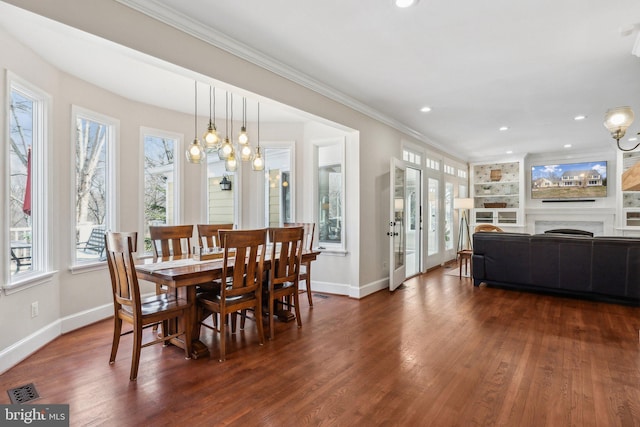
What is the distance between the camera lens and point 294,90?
3648mm

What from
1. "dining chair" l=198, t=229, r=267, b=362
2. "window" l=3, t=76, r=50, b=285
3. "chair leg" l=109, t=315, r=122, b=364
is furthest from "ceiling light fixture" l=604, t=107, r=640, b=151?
"window" l=3, t=76, r=50, b=285

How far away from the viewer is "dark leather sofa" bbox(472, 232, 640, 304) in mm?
4352

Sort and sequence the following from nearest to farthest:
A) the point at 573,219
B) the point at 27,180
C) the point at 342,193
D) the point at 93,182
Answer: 1. the point at 27,180
2. the point at 93,182
3. the point at 342,193
4. the point at 573,219

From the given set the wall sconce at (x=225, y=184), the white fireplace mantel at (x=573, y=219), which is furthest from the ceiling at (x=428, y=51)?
the white fireplace mantel at (x=573, y=219)

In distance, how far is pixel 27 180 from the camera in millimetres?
3055

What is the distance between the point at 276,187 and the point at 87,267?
282 cm

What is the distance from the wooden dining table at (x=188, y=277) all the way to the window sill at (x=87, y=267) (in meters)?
1.05

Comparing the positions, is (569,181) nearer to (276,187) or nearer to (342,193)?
(342,193)

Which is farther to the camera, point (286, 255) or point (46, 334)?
point (286, 255)

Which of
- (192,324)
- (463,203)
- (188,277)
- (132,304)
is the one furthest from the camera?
(463,203)

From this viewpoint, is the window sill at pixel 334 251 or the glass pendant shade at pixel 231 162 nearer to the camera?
the glass pendant shade at pixel 231 162

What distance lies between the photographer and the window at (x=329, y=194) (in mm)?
5054

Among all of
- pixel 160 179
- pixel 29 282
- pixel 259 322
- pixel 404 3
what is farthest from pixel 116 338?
pixel 404 3

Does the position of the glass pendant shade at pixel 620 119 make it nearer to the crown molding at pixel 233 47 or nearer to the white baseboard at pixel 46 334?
the crown molding at pixel 233 47
